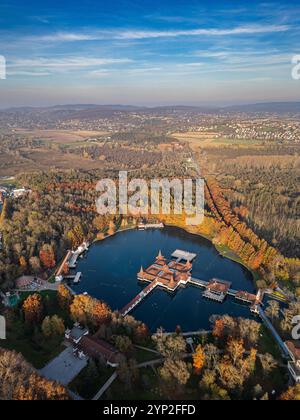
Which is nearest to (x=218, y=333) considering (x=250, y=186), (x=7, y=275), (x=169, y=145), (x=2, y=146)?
(x=7, y=275)

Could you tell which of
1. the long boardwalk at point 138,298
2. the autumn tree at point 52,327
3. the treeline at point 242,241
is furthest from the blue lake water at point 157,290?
the autumn tree at point 52,327

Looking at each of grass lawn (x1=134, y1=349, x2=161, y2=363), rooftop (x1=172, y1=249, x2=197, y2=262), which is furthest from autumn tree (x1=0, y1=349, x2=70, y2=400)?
rooftop (x1=172, y1=249, x2=197, y2=262)

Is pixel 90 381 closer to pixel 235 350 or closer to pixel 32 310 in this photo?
pixel 32 310

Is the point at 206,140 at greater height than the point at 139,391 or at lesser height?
greater

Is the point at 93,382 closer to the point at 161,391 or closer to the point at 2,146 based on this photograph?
the point at 161,391

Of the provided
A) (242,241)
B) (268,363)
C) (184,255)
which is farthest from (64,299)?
(242,241)

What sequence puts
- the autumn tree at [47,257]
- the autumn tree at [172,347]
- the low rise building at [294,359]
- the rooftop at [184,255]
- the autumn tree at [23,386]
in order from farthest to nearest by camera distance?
the rooftop at [184,255]
the autumn tree at [47,257]
the autumn tree at [172,347]
the low rise building at [294,359]
the autumn tree at [23,386]

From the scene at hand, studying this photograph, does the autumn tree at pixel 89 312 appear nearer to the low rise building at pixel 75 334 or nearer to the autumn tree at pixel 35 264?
the low rise building at pixel 75 334
